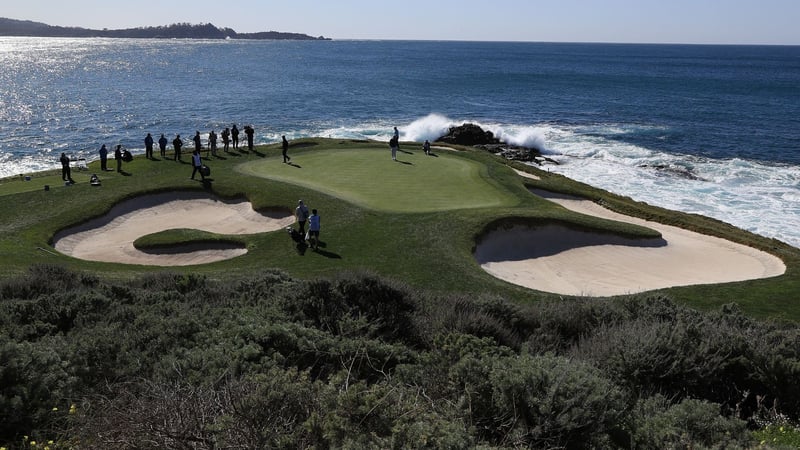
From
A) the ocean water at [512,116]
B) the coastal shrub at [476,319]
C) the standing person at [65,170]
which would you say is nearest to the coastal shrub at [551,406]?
the coastal shrub at [476,319]

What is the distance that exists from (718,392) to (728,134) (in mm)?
62583

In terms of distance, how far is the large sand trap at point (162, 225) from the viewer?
21.2 m

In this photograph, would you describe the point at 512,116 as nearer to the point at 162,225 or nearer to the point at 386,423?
the point at 162,225

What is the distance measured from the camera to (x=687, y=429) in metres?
7.73

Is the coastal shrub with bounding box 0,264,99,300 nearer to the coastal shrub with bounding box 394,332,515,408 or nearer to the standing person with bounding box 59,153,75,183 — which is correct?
the coastal shrub with bounding box 394,332,515,408

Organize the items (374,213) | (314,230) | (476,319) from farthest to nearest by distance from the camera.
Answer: (374,213)
(314,230)
(476,319)

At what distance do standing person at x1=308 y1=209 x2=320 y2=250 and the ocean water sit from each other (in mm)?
24428

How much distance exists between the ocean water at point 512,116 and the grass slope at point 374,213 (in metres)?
13.6

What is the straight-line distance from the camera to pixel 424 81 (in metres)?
126

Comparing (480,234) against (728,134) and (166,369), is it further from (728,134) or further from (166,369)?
(728,134)

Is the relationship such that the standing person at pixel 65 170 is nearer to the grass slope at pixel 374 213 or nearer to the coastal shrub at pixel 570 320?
the grass slope at pixel 374 213

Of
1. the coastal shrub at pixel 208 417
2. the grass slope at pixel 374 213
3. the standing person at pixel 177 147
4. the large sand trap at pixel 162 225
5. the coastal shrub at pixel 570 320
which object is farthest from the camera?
the standing person at pixel 177 147

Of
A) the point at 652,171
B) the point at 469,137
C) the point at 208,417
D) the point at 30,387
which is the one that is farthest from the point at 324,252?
the point at 469,137

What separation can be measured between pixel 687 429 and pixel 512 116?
75464 mm
